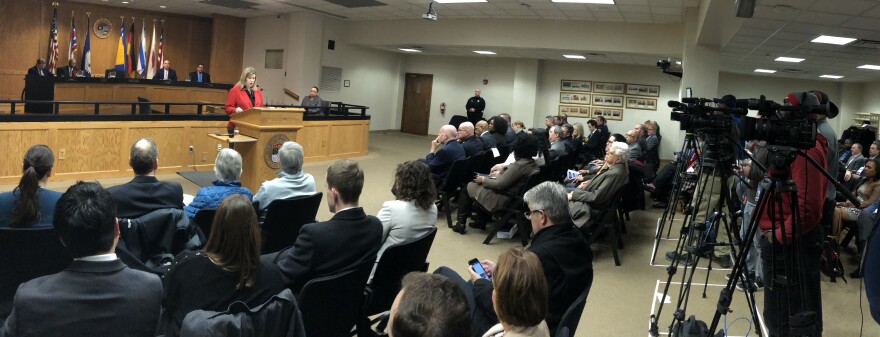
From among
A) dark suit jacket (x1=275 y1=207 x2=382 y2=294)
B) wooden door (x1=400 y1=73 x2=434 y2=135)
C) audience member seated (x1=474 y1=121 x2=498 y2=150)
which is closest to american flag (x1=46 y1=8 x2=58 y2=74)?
wooden door (x1=400 y1=73 x2=434 y2=135)

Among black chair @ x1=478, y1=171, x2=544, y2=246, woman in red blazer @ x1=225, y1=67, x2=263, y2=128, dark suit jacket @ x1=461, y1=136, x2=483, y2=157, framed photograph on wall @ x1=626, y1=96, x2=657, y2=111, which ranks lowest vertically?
black chair @ x1=478, y1=171, x2=544, y2=246

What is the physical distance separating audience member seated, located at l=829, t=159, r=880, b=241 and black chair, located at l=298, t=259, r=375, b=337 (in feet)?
16.6

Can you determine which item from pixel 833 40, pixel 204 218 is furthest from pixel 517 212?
pixel 833 40

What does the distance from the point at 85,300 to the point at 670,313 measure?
3786mm

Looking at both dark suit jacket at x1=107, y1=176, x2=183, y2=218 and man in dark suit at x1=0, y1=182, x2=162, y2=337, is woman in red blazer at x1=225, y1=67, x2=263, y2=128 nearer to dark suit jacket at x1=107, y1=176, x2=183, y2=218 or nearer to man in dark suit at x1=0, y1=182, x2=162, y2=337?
dark suit jacket at x1=107, y1=176, x2=183, y2=218

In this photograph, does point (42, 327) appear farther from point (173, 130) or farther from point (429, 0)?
point (429, 0)

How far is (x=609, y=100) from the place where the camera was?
54.4 feet

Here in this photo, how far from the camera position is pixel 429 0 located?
36.6 feet

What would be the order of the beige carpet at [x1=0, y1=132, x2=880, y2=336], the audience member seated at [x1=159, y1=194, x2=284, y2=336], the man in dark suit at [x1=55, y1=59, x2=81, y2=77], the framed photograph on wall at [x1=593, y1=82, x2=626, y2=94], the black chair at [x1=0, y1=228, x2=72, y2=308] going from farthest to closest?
the framed photograph on wall at [x1=593, y1=82, x2=626, y2=94]
the man in dark suit at [x1=55, y1=59, x2=81, y2=77]
the beige carpet at [x1=0, y1=132, x2=880, y2=336]
the black chair at [x1=0, y1=228, x2=72, y2=308]
the audience member seated at [x1=159, y1=194, x2=284, y2=336]

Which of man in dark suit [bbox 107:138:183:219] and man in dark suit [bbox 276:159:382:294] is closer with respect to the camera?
man in dark suit [bbox 276:159:382:294]

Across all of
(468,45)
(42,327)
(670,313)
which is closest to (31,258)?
(42,327)

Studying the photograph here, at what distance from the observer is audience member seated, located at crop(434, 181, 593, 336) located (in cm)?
257

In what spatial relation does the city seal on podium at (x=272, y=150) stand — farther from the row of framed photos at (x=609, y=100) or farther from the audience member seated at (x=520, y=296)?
the row of framed photos at (x=609, y=100)

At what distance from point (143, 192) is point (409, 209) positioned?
138 centimetres
